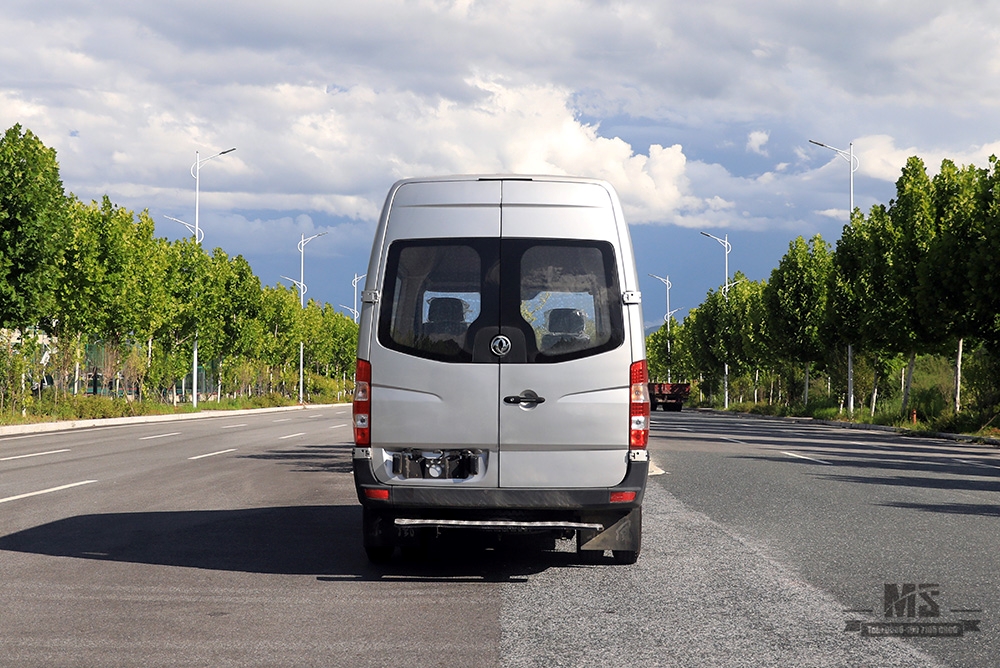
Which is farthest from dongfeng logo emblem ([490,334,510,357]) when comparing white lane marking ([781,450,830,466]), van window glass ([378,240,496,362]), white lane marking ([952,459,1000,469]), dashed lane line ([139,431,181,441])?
dashed lane line ([139,431,181,441])

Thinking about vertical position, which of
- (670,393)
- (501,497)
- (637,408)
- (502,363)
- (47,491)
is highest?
(502,363)

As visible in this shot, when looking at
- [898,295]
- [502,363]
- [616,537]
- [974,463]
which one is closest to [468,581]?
[616,537]

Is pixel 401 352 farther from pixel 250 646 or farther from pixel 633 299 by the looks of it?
pixel 250 646

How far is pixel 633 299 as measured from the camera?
24.6 feet

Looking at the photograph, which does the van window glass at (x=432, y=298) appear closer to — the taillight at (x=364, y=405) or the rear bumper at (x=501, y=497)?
the taillight at (x=364, y=405)

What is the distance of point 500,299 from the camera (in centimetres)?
756

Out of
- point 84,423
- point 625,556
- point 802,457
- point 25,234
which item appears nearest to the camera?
point 625,556

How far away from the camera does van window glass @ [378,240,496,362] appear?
748 centimetres

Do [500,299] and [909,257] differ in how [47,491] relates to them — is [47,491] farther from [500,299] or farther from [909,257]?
[909,257]

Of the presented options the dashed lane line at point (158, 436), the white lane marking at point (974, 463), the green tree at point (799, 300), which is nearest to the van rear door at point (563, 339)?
the white lane marking at point (974, 463)

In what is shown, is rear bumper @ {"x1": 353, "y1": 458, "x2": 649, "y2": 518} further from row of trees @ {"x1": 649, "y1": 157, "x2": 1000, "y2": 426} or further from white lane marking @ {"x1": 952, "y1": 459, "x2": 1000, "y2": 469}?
row of trees @ {"x1": 649, "y1": 157, "x2": 1000, "y2": 426}

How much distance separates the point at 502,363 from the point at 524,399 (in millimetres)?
288

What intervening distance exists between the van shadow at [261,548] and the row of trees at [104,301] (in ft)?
61.2

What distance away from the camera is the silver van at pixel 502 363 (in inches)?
290
